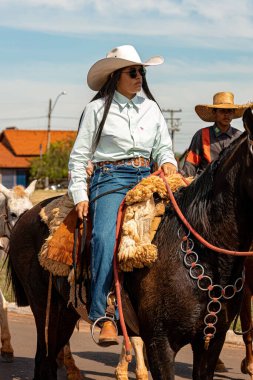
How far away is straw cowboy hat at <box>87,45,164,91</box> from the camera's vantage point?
21.1 ft

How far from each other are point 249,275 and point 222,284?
2623mm

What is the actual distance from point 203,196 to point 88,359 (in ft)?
14.9

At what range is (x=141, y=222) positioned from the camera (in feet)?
19.7

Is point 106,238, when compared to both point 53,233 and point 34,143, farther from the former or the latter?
point 34,143

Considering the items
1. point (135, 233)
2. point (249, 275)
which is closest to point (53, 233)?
point (135, 233)

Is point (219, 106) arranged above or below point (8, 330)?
above

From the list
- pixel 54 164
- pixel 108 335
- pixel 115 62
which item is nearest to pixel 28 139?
pixel 54 164

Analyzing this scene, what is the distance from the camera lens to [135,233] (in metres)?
5.95

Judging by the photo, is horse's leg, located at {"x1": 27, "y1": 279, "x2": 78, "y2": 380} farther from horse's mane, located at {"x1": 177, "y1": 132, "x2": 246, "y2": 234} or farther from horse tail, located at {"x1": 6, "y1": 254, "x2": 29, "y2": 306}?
horse's mane, located at {"x1": 177, "y1": 132, "x2": 246, "y2": 234}

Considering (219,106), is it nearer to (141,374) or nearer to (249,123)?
(141,374)

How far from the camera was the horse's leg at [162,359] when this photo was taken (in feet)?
18.7

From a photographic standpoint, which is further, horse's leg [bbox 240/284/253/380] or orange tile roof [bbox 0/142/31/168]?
orange tile roof [bbox 0/142/31/168]

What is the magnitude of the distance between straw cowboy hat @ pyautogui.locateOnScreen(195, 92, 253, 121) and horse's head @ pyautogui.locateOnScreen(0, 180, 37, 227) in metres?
2.82

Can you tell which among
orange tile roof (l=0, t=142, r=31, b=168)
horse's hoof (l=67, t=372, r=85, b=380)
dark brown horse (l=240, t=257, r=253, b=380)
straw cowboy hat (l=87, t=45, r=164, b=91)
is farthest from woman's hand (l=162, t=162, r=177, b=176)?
orange tile roof (l=0, t=142, r=31, b=168)
